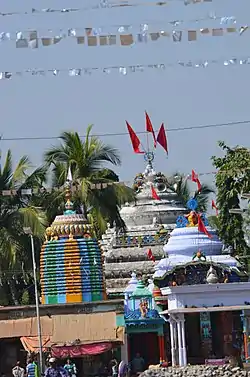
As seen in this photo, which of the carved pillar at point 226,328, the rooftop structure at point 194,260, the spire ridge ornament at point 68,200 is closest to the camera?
the rooftop structure at point 194,260

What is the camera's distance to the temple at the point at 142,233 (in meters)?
49.4

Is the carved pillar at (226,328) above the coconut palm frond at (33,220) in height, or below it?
below

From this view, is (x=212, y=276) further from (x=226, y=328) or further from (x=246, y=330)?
(x=226, y=328)

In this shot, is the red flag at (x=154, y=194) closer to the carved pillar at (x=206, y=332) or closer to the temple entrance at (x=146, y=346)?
the temple entrance at (x=146, y=346)

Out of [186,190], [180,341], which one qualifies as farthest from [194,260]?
[186,190]

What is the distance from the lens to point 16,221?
45.2m

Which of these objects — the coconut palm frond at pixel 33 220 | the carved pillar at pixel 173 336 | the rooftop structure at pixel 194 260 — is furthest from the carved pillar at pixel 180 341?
the coconut palm frond at pixel 33 220

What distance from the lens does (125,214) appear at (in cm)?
5581

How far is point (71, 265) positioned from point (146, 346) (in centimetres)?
Answer: 417

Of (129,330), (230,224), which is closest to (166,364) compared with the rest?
(129,330)

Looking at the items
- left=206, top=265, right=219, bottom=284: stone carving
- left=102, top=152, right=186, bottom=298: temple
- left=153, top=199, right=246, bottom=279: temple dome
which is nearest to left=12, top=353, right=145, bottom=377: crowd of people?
left=153, top=199, right=246, bottom=279: temple dome

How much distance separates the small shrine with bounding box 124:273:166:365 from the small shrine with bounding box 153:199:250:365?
2.67 ft

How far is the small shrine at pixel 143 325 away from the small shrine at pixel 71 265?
1374mm

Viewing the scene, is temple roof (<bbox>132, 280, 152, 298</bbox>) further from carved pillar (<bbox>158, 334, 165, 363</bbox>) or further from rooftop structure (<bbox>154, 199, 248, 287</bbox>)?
carved pillar (<bbox>158, 334, 165, 363</bbox>)
